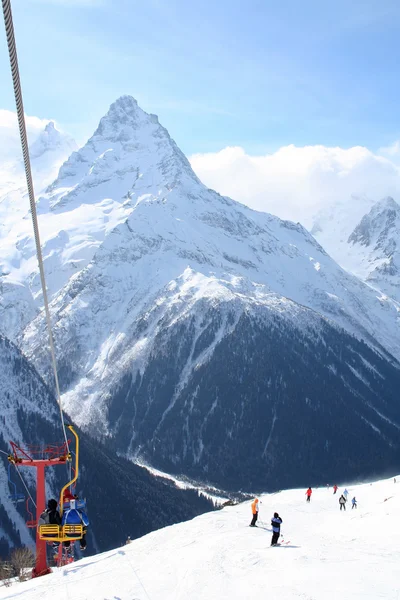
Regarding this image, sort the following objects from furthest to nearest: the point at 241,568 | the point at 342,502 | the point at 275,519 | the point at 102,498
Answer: the point at 102,498, the point at 342,502, the point at 275,519, the point at 241,568

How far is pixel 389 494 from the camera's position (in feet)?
238

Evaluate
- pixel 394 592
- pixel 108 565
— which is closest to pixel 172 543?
pixel 108 565

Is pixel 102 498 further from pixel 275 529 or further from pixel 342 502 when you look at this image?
pixel 275 529

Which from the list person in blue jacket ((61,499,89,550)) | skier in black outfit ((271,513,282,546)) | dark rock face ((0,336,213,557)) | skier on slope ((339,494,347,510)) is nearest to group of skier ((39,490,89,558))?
person in blue jacket ((61,499,89,550))

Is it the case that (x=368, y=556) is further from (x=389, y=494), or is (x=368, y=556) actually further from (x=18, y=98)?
(x=389, y=494)

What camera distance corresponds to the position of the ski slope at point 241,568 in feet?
90.3

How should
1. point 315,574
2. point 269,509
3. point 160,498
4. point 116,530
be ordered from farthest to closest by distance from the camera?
point 160,498 < point 116,530 < point 269,509 < point 315,574

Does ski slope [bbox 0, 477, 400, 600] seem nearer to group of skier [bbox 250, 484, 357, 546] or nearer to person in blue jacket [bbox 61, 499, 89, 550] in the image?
group of skier [bbox 250, 484, 357, 546]

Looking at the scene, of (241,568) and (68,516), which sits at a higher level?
(68,516)

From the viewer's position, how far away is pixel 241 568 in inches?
1292

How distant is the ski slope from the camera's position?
2752cm

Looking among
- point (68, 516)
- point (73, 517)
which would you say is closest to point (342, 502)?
point (73, 517)

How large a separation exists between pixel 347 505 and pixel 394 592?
49.1 metres

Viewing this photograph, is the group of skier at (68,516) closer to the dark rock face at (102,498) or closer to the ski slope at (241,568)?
the ski slope at (241,568)
